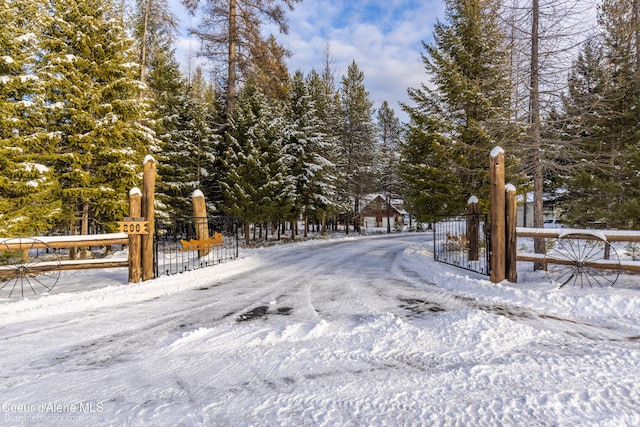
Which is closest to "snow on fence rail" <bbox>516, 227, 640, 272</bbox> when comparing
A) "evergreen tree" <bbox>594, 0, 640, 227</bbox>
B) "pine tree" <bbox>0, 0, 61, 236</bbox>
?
"evergreen tree" <bbox>594, 0, 640, 227</bbox>

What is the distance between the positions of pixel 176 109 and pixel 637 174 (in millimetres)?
24580

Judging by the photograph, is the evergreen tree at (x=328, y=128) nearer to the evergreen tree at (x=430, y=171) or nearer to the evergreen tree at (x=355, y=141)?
the evergreen tree at (x=355, y=141)

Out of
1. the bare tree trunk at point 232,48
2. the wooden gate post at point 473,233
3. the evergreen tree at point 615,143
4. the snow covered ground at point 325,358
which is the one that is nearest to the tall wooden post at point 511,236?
the snow covered ground at point 325,358

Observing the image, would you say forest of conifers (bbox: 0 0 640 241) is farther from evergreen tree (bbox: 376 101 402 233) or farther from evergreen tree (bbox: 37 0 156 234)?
evergreen tree (bbox: 376 101 402 233)

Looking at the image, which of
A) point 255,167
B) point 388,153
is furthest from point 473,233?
point 388,153

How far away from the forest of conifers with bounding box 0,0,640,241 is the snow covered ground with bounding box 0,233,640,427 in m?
5.86

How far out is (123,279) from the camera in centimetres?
843

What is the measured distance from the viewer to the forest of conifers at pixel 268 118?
363 inches

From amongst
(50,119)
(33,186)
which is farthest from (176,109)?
(33,186)

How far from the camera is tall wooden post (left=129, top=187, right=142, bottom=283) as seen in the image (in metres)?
7.81

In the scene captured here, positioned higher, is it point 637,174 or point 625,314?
point 637,174

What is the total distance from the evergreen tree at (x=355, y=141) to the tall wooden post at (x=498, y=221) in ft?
73.1

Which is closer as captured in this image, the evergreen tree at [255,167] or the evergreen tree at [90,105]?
the evergreen tree at [90,105]

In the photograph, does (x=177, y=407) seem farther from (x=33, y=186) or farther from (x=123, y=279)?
(x=33, y=186)
